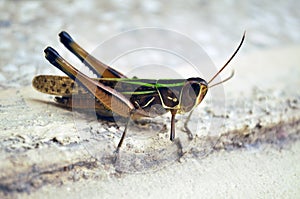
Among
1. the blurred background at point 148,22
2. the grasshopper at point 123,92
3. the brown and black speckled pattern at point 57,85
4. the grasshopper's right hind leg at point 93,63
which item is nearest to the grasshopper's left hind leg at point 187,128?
the grasshopper at point 123,92

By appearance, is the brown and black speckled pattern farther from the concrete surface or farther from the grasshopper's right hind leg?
the grasshopper's right hind leg

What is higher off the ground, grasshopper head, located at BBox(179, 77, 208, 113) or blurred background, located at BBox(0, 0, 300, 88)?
blurred background, located at BBox(0, 0, 300, 88)

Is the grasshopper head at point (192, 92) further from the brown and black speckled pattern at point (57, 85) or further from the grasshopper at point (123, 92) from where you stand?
the brown and black speckled pattern at point (57, 85)

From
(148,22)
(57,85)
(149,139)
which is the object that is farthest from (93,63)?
(148,22)

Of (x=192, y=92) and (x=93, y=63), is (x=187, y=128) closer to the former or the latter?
(x=192, y=92)

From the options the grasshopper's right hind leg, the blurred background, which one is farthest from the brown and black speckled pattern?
the blurred background

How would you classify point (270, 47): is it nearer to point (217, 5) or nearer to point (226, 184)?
point (217, 5)
